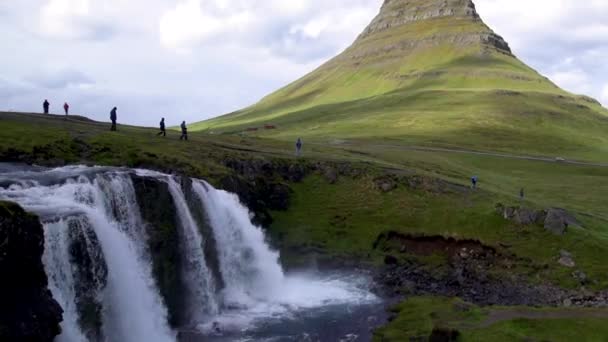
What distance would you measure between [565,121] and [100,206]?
610 feet

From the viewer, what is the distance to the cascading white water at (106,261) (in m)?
34.7

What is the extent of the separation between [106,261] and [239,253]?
65.8ft

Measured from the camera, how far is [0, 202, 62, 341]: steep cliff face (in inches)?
1120

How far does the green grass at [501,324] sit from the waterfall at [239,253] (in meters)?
15.1

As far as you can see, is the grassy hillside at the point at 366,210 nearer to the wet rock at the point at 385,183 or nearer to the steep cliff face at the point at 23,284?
the wet rock at the point at 385,183

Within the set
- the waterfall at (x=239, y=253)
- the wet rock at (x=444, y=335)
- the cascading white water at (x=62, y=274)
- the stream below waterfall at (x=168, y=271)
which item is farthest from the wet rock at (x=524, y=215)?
the cascading white water at (x=62, y=274)

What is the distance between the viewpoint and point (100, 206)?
43031mm

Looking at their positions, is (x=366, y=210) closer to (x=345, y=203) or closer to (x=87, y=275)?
(x=345, y=203)

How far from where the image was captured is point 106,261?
38312 mm

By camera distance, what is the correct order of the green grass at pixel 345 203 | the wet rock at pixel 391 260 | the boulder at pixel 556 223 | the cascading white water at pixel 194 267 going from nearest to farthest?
the cascading white water at pixel 194 267
the green grass at pixel 345 203
the boulder at pixel 556 223
the wet rock at pixel 391 260

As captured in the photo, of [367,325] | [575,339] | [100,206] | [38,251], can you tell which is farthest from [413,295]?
[38,251]

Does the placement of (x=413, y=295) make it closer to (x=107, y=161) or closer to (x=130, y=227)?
(x=130, y=227)

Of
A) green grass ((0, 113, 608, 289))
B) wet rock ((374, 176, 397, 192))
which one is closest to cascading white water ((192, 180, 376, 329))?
green grass ((0, 113, 608, 289))

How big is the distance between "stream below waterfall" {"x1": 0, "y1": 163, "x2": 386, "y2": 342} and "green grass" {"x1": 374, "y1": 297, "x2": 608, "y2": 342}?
275cm
